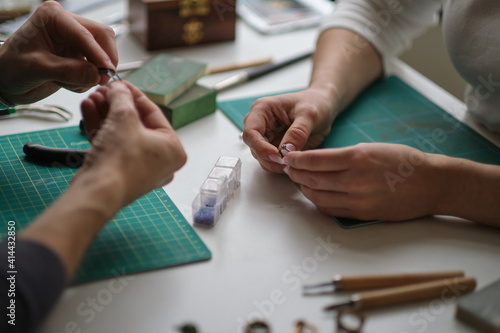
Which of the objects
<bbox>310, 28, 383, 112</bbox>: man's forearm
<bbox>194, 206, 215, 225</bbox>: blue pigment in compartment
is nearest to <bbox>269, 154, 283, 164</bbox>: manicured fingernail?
<bbox>194, 206, 215, 225</bbox>: blue pigment in compartment

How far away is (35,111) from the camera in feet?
3.68

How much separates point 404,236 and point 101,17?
107cm

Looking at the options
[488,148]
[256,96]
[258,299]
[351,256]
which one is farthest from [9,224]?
[488,148]

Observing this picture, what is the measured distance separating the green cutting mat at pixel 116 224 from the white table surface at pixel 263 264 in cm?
2

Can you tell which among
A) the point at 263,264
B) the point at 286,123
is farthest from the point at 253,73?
the point at 263,264

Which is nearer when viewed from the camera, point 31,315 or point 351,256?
point 31,315

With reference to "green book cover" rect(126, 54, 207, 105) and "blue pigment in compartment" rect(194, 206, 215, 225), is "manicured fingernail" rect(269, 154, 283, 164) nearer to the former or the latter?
"blue pigment in compartment" rect(194, 206, 215, 225)

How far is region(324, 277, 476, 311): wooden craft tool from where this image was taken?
2.29 ft

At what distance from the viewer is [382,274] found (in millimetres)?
740

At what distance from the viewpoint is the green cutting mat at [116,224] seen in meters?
0.75

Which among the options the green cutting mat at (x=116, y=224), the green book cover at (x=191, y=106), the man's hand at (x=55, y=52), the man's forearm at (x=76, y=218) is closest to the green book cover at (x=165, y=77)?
the green book cover at (x=191, y=106)

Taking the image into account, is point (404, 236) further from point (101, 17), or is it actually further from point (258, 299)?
point (101, 17)

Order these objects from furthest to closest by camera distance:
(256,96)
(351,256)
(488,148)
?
(256,96)
(488,148)
(351,256)

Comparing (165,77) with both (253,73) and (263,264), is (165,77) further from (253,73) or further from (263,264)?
(263,264)
